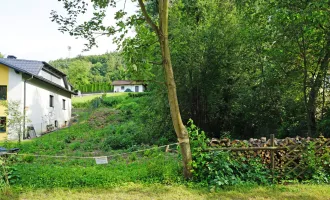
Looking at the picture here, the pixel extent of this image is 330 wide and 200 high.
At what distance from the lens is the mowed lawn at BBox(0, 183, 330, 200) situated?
4755mm

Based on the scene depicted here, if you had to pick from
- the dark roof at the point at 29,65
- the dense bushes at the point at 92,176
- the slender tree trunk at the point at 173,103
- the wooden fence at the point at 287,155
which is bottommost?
the dense bushes at the point at 92,176

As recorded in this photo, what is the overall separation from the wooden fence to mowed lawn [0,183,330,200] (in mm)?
408

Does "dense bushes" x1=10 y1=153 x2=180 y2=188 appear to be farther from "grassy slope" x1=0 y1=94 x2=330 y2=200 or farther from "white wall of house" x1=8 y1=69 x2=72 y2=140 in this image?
"white wall of house" x1=8 y1=69 x2=72 y2=140

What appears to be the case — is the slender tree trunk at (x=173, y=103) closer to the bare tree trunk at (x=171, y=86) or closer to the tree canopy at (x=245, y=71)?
the bare tree trunk at (x=171, y=86)

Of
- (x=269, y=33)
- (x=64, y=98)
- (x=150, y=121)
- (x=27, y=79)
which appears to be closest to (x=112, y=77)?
(x=64, y=98)

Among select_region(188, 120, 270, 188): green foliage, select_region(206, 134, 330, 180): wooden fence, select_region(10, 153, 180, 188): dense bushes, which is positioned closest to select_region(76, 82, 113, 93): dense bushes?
select_region(10, 153, 180, 188): dense bushes

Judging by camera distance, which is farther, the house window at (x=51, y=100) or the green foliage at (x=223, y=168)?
the house window at (x=51, y=100)

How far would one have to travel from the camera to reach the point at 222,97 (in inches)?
456

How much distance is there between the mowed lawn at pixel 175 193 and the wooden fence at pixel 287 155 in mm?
408

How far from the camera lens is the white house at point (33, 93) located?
1593 centimetres

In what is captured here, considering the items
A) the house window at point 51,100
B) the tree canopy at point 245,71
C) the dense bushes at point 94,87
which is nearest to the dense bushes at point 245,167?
the tree canopy at point 245,71

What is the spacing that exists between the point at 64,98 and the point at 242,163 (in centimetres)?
2285

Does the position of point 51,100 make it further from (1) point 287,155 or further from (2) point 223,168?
(1) point 287,155

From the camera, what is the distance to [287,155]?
18.3ft
